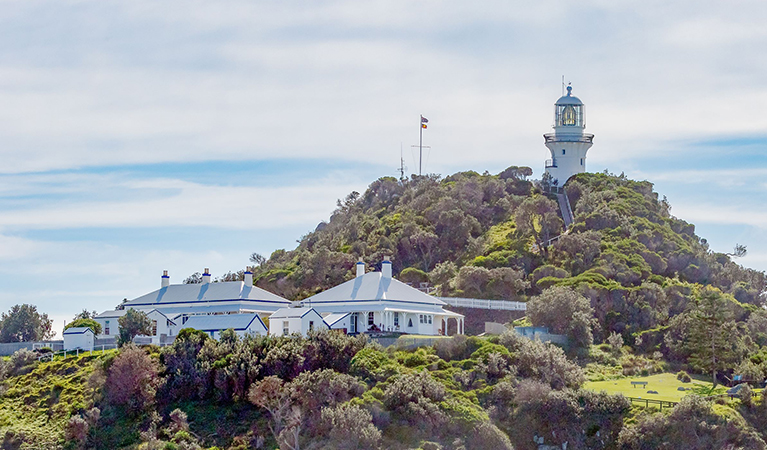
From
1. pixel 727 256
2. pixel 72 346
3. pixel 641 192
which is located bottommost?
pixel 72 346

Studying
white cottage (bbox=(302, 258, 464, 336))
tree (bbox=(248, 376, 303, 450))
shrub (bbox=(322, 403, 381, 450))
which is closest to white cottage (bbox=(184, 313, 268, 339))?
white cottage (bbox=(302, 258, 464, 336))

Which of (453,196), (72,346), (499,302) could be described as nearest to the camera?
(72,346)

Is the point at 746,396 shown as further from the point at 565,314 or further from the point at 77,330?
the point at 77,330

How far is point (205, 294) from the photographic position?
63.3 meters

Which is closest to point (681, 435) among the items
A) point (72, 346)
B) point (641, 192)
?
point (72, 346)

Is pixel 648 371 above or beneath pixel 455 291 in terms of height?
beneath

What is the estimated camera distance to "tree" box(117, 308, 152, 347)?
58688 mm

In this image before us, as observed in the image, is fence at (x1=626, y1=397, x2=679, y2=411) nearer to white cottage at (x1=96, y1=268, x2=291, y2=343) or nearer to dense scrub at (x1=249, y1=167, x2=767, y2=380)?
dense scrub at (x1=249, y1=167, x2=767, y2=380)

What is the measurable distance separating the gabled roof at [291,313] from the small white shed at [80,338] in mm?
10366

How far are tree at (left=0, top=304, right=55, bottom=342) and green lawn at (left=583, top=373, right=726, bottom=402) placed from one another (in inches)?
1371

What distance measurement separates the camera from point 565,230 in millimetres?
78562

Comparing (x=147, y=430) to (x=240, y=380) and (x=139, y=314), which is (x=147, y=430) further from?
(x=139, y=314)

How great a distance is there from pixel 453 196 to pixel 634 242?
17997 mm

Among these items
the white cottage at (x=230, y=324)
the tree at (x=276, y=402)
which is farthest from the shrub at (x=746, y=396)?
the white cottage at (x=230, y=324)
